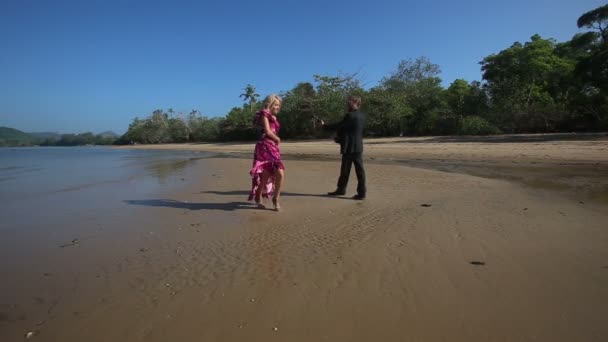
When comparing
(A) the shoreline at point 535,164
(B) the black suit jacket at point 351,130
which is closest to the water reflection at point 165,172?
(B) the black suit jacket at point 351,130

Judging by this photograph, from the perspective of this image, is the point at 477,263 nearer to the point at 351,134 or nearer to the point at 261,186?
the point at 261,186

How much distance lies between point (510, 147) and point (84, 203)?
50.0 ft

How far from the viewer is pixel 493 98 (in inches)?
1272

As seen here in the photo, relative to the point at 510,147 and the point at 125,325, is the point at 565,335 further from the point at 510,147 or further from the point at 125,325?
the point at 510,147

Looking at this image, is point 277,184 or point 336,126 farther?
point 336,126

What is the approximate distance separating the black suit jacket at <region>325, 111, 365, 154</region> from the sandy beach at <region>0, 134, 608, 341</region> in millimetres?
1223

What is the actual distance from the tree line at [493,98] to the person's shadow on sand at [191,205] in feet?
73.8

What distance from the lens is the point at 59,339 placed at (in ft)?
6.64

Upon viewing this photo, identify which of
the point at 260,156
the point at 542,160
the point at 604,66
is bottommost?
the point at 542,160

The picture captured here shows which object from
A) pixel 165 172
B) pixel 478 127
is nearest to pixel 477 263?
pixel 165 172

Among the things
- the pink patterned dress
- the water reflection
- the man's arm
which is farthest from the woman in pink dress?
the water reflection

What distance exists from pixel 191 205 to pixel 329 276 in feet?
11.9

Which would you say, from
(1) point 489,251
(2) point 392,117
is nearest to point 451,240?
(1) point 489,251

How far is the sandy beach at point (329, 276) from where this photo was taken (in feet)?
6.80
